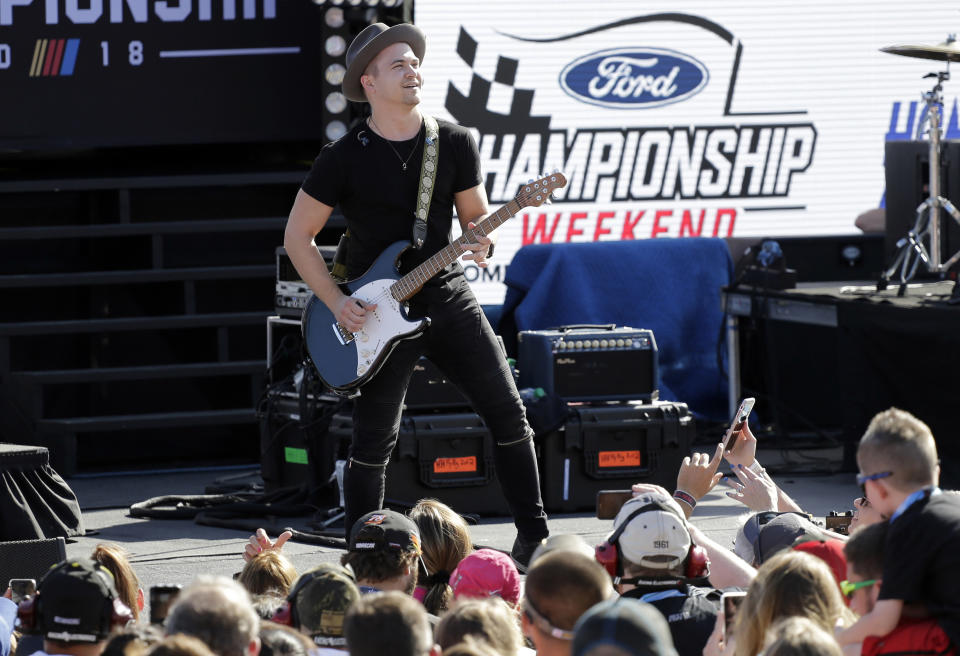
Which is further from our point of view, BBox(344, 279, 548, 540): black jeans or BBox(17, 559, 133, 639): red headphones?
BBox(344, 279, 548, 540): black jeans

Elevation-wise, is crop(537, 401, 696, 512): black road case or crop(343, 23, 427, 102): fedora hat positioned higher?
crop(343, 23, 427, 102): fedora hat

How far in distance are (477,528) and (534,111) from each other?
3566 millimetres

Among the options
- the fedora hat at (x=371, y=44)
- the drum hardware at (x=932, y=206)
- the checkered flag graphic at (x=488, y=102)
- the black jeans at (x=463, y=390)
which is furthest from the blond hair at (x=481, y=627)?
the checkered flag graphic at (x=488, y=102)

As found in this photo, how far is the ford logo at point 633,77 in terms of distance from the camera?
402 inches

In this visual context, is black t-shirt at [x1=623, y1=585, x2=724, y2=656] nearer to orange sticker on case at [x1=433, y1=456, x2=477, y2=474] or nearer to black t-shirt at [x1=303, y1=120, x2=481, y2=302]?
black t-shirt at [x1=303, y1=120, x2=481, y2=302]

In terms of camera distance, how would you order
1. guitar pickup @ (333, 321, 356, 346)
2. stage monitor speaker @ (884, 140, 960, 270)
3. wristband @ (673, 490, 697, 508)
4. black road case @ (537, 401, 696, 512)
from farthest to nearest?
stage monitor speaker @ (884, 140, 960, 270) → black road case @ (537, 401, 696, 512) → guitar pickup @ (333, 321, 356, 346) → wristband @ (673, 490, 697, 508)

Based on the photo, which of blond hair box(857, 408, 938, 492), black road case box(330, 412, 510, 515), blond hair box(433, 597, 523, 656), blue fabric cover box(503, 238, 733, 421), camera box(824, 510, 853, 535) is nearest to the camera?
blond hair box(433, 597, 523, 656)

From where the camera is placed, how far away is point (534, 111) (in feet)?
33.3

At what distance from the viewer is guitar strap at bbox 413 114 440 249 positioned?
216 inches

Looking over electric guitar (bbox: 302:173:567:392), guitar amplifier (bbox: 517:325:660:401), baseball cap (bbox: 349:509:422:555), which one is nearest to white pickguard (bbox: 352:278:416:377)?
electric guitar (bbox: 302:173:567:392)

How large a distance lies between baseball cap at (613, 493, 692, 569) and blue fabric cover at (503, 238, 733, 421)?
5.88 meters

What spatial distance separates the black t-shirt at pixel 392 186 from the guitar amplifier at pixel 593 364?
8.21 feet

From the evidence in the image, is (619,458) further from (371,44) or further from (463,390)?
(371,44)

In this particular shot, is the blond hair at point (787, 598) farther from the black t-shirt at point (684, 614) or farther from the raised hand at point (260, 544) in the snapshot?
the raised hand at point (260, 544)
